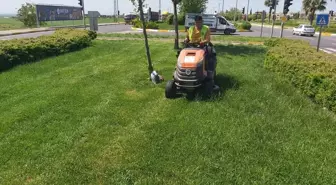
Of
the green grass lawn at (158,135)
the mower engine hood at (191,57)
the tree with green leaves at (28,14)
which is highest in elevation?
the tree with green leaves at (28,14)

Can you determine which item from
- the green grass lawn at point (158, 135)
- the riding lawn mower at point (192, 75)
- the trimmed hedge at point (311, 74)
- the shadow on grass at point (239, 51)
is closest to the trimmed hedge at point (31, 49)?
the green grass lawn at point (158, 135)

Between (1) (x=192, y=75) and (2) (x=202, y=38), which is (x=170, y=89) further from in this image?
(2) (x=202, y=38)

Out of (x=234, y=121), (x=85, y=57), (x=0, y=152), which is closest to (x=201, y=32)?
(x=234, y=121)

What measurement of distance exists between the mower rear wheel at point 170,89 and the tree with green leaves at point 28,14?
128ft

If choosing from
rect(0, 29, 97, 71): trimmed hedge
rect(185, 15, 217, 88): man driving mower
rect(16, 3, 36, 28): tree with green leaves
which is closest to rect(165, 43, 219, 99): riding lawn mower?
rect(185, 15, 217, 88): man driving mower

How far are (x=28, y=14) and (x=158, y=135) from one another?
41.1 meters

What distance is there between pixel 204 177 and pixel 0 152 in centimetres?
296

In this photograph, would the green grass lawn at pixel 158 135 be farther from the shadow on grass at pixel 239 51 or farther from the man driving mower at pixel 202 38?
the shadow on grass at pixel 239 51

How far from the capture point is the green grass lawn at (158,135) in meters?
3.79

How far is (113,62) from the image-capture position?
11.3m

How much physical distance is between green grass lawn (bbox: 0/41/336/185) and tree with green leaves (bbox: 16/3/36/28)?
117 ft

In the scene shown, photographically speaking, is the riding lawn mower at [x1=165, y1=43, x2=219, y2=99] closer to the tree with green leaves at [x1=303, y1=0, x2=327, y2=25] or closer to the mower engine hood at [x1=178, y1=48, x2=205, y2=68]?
the mower engine hood at [x1=178, y1=48, x2=205, y2=68]

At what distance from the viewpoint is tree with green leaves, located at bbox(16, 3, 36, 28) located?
39156mm

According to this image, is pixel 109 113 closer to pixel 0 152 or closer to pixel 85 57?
pixel 0 152
